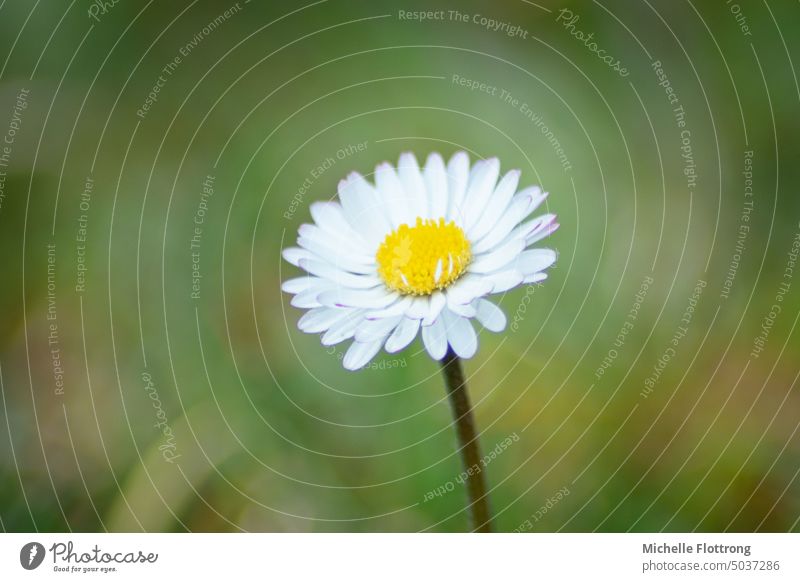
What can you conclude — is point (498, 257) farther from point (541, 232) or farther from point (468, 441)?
point (468, 441)

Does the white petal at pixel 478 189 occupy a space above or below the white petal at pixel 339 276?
above

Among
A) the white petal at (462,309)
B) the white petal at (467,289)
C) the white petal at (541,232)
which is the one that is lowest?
the white petal at (462,309)

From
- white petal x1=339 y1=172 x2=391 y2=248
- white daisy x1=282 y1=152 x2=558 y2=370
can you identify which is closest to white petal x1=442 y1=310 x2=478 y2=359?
white daisy x1=282 y1=152 x2=558 y2=370

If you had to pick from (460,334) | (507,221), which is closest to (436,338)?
(460,334)

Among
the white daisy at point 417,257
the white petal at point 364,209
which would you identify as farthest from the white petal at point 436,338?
the white petal at point 364,209

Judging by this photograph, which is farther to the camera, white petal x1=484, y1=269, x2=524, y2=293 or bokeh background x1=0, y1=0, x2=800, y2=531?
bokeh background x1=0, y1=0, x2=800, y2=531

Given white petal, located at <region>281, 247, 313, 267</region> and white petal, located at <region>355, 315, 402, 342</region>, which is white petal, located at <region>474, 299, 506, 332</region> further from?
white petal, located at <region>281, 247, 313, 267</region>

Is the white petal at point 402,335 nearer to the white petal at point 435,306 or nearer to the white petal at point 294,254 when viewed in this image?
the white petal at point 435,306
